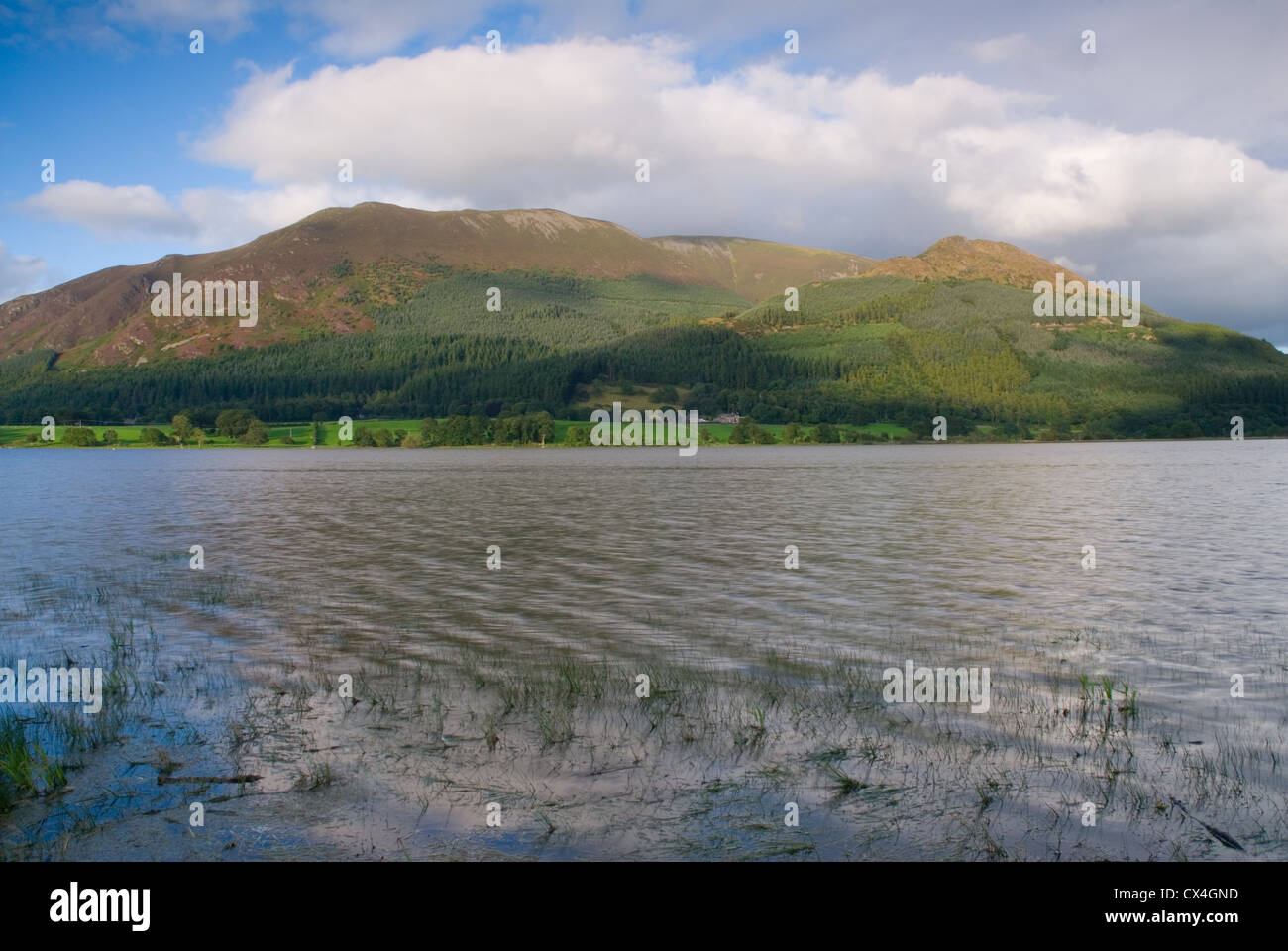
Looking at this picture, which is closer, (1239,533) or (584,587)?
(584,587)

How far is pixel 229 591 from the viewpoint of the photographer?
77.8 feet

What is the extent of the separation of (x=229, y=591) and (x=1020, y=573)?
71.2 ft

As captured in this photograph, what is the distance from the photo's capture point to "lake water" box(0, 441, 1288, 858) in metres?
9.14

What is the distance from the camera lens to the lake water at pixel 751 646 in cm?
914

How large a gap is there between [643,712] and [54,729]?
7968 millimetres

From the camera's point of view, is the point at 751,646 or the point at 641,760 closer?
the point at 641,760

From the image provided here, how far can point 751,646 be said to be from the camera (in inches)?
681

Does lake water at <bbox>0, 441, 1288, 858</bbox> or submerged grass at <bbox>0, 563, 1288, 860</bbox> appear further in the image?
lake water at <bbox>0, 441, 1288, 858</bbox>

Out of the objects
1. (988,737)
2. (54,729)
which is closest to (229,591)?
(54,729)

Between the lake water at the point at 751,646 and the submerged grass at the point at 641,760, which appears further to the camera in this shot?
the lake water at the point at 751,646
